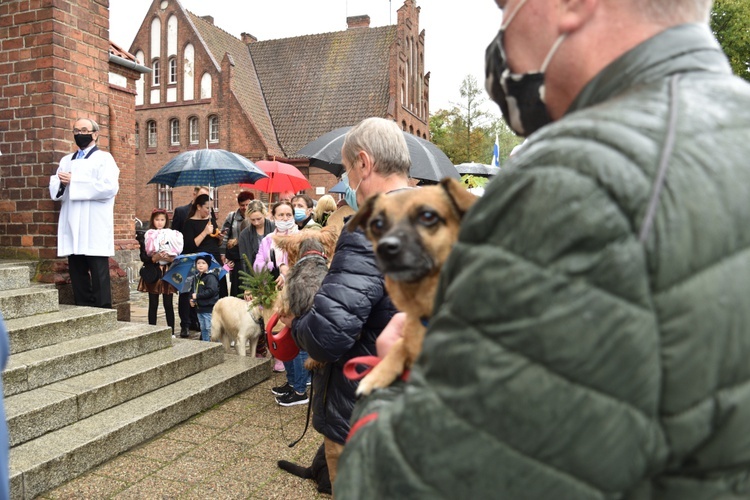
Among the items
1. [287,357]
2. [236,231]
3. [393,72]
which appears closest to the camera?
[287,357]

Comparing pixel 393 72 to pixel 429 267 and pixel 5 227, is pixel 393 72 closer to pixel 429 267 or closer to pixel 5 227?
pixel 5 227

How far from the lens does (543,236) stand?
722 millimetres

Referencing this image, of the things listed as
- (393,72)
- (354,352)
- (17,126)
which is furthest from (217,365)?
(393,72)

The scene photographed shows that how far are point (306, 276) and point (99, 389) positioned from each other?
2.74m

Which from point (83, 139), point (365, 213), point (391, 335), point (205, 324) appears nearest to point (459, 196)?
point (365, 213)

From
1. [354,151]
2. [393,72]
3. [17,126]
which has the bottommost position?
[354,151]

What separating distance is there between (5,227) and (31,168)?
32.9 inches

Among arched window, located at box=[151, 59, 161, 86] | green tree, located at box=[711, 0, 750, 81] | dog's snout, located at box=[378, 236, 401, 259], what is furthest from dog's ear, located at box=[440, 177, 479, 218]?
arched window, located at box=[151, 59, 161, 86]

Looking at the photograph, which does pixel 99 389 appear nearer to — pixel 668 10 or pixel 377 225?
pixel 377 225

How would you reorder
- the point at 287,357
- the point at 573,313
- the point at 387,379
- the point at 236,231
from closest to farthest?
the point at 573,313, the point at 387,379, the point at 287,357, the point at 236,231

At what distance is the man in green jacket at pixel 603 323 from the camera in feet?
2.31

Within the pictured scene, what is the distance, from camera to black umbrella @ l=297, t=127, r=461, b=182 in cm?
550

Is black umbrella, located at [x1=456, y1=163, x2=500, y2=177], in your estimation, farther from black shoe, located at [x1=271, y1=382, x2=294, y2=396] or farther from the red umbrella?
black shoe, located at [x1=271, y1=382, x2=294, y2=396]

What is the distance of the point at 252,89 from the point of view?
3841 centimetres
